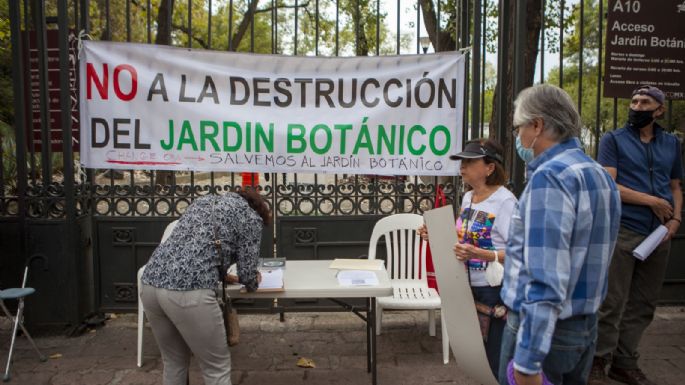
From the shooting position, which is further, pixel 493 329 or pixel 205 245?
pixel 205 245

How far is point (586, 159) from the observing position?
1931mm

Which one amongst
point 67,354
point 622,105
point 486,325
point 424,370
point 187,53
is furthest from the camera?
point 622,105

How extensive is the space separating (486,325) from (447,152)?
90.3 inches

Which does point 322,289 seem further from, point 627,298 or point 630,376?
point 630,376

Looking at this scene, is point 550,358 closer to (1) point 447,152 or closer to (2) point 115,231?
(1) point 447,152

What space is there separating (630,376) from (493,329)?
67.4 inches

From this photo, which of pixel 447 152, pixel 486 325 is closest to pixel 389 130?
pixel 447 152

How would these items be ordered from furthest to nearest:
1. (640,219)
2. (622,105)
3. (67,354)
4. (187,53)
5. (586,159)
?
(622,105) < (187,53) < (67,354) < (640,219) < (586,159)

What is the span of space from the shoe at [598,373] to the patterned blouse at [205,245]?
246cm

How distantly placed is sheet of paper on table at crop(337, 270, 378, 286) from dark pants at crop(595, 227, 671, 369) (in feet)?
5.08

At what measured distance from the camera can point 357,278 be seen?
12.2 ft

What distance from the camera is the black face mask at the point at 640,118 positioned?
3.69 meters

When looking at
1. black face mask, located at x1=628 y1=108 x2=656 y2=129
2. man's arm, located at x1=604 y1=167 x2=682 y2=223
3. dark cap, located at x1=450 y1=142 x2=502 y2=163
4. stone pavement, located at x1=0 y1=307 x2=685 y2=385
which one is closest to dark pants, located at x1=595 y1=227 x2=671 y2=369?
man's arm, located at x1=604 y1=167 x2=682 y2=223

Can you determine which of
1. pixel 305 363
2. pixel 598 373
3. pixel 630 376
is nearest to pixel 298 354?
pixel 305 363
